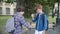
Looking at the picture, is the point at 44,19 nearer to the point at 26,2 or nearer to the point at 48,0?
the point at 26,2

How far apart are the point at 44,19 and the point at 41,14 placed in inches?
6.9

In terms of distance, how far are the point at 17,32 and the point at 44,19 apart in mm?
878

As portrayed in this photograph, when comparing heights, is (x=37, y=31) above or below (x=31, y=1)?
below

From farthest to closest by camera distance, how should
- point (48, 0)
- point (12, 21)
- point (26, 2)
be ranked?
point (48, 0) → point (26, 2) → point (12, 21)

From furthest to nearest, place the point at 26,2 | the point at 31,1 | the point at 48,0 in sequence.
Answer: the point at 48,0
the point at 31,1
the point at 26,2

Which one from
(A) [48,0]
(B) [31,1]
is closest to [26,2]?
(B) [31,1]

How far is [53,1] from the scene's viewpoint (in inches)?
442

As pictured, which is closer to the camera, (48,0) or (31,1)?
(31,1)

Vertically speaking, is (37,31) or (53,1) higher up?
(53,1)

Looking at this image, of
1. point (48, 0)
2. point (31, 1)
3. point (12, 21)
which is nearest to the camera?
point (12, 21)

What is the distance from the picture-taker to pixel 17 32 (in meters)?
6.57

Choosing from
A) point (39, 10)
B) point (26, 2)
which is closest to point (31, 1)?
point (26, 2)

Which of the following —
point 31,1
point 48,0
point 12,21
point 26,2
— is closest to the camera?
point 12,21

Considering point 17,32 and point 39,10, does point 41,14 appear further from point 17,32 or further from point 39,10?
point 17,32
